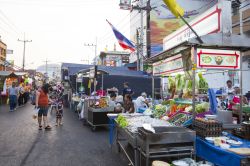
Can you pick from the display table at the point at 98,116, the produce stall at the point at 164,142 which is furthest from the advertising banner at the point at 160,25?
the produce stall at the point at 164,142

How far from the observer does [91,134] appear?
966 centimetres

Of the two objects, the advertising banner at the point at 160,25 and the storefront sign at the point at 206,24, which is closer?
the storefront sign at the point at 206,24

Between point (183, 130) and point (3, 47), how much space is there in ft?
153

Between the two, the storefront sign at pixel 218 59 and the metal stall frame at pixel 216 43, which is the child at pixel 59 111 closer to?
the metal stall frame at pixel 216 43

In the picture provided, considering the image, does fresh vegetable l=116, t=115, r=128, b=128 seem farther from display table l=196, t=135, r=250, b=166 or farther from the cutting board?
the cutting board

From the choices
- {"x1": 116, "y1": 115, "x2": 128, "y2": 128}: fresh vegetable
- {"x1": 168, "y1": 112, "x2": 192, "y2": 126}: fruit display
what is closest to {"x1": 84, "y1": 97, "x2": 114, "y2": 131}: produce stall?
{"x1": 116, "y1": 115, "x2": 128, "y2": 128}: fresh vegetable

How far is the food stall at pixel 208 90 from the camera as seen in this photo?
4.08m

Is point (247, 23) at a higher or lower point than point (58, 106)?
higher

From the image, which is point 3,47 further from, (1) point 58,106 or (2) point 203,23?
(2) point 203,23

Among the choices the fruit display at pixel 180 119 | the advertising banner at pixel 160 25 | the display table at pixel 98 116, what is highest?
the advertising banner at pixel 160 25

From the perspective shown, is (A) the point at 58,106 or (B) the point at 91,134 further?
(A) the point at 58,106

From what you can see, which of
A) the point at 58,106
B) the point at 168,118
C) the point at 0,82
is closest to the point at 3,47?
the point at 0,82

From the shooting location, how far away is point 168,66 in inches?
261

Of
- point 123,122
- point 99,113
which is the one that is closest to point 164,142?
point 123,122
